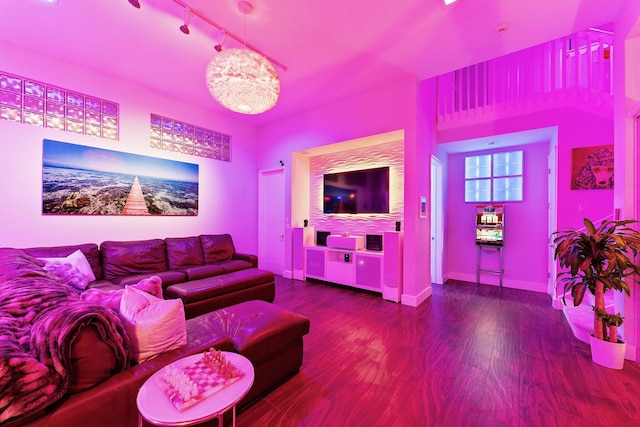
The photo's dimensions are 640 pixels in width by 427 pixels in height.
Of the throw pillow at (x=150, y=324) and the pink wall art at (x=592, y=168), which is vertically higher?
the pink wall art at (x=592, y=168)

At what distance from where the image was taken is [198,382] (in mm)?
1198

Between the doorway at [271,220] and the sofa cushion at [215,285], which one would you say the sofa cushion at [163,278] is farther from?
the doorway at [271,220]

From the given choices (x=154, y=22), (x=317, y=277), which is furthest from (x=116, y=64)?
(x=317, y=277)

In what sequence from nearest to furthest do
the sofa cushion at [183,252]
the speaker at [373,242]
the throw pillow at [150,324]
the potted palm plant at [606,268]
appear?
the throw pillow at [150,324] → the potted palm plant at [606,268] → the sofa cushion at [183,252] → the speaker at [373,242]

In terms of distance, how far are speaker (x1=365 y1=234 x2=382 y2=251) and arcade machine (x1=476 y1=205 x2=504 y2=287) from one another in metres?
2.05

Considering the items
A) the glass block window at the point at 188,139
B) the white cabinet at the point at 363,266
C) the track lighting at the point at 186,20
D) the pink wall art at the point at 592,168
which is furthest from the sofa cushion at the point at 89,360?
the pink wall art at the point at 592,168

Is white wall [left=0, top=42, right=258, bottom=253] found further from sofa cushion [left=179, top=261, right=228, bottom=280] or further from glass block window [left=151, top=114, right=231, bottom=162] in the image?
sofa cushion [left=179, top=261, right=228, bottom=280]

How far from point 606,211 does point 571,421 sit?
123 inches

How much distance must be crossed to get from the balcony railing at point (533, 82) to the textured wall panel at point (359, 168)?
128 centimetres

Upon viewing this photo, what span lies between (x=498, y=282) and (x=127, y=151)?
23.1 feet

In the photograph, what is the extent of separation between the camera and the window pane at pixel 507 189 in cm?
475

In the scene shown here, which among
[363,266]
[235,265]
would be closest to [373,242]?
[363,266]

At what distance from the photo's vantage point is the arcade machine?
4.69 m

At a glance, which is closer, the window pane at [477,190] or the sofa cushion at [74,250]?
the sofa cushion at [74,250]
